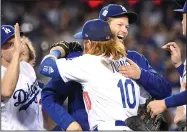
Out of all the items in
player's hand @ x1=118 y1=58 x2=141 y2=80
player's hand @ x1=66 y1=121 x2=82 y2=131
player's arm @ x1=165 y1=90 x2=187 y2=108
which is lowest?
player's hand @ x1=66 y1=121 x2=82 y2=131

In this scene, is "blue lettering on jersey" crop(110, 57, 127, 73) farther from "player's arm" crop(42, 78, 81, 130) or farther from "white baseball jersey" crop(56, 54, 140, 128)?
"player's arm" crop(42, 78, 81, 130)

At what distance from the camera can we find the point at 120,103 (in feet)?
10.6

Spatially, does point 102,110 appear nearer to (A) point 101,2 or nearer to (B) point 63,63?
(B) point 63,63

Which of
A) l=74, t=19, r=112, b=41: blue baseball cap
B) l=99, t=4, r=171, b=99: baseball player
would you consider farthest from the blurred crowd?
l=74, t=19, r=112, b=41: blue baseball cap

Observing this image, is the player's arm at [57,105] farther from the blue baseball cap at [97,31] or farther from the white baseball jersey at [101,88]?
the blue baseball cap at [97,31]

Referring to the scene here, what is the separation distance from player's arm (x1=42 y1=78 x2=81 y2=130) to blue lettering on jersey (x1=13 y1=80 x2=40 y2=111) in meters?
0.27

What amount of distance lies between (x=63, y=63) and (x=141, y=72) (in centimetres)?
52

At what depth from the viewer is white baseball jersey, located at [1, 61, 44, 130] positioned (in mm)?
3629

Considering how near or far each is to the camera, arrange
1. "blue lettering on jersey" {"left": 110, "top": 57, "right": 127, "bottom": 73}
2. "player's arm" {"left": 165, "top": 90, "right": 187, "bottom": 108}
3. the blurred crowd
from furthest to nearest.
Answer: the blurred crowd
"blue lettering on jersey" {"left": 110, "top": 57, "right": 127, "bottom": 73}
"player's arm" {"left": 165, "top": 90, "right": 187, "bottom": 108}

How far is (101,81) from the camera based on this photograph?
3.23 metres

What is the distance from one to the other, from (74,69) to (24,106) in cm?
67

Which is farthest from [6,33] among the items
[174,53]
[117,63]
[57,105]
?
[174,53]

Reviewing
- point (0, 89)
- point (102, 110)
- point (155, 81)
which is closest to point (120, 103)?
point (102, 110)

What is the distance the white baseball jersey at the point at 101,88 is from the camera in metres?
3.21
